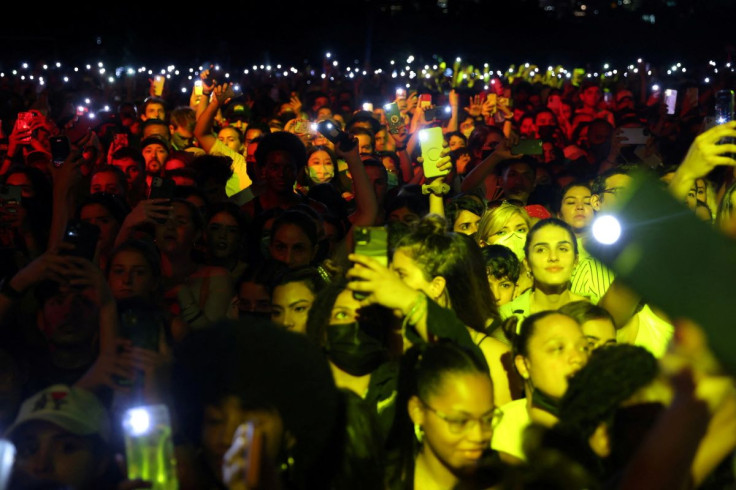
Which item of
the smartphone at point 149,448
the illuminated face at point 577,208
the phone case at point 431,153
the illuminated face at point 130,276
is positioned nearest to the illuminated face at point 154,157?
the phone case at point 431,153

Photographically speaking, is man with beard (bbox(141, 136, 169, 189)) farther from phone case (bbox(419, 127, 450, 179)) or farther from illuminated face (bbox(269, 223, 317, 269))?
phone case (bbox(419, 127, 450, 179))

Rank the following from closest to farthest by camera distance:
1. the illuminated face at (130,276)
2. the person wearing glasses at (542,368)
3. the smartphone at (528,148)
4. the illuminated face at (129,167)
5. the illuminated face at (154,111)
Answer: the person wearing glasses at (542,368)
the illuminated face at (130,276)
the smartphone at (528,148)
the illuminated face at (129,167)
the illuminated face at (154,111)

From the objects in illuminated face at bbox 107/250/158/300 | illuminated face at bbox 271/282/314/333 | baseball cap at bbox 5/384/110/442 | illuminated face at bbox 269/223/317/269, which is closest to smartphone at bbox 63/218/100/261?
illuminated face at bbox 107/250/158/300

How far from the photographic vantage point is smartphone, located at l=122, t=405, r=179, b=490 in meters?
2.62

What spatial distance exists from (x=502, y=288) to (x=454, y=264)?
124 cm

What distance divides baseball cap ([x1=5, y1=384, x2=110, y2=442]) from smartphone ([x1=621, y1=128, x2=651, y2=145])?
6.35 m

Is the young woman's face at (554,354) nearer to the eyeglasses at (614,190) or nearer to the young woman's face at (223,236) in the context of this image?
the eyeglasses at (614,190)

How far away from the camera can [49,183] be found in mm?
7273

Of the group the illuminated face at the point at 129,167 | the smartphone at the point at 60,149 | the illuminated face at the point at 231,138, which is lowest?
the illuminated face at the point at 129,167

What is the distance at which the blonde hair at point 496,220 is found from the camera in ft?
20.0

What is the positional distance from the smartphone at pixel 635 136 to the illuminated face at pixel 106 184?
172 inches

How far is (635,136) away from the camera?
28.7 ft

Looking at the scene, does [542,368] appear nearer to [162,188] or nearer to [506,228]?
[506,228]

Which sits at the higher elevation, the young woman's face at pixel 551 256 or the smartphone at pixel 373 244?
the smartphone at pixel 373 244
